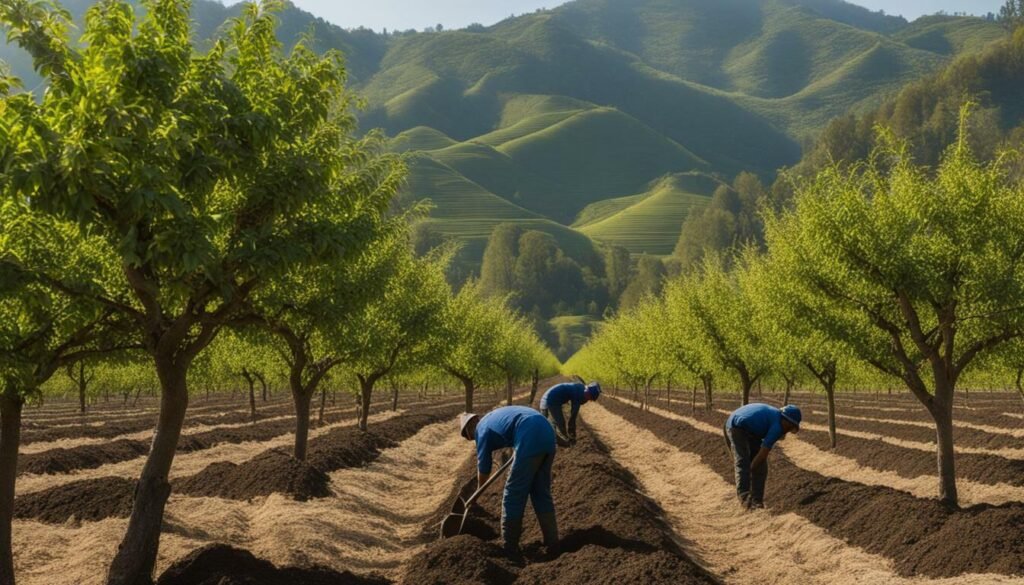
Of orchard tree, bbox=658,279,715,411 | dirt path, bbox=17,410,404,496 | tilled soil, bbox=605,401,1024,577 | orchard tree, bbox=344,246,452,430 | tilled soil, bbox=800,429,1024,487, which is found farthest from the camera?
orchard tree, bbox=658,279,715,411

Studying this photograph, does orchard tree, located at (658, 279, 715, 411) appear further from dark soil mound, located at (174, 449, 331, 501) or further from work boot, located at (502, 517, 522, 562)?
work boot, located at (502, 517, 522, 562)

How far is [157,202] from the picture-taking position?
661 cm

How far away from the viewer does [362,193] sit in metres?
9.98

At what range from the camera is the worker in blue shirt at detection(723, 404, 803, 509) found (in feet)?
46.0

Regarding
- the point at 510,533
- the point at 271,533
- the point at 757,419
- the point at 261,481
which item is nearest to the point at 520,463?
the point at 510,533

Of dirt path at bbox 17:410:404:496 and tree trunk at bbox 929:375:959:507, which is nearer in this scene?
tree trunk at bbox 929:375:959:507

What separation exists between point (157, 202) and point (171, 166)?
2.26ft

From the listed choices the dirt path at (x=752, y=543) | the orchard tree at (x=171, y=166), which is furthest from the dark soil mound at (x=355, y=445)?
the orchard tree at (x=171, y=166)

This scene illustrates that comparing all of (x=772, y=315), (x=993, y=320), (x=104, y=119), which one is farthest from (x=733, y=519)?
(x=104, y=119)

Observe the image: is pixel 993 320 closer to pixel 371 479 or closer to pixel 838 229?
pixel 838 229

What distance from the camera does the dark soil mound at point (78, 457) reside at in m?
19.3

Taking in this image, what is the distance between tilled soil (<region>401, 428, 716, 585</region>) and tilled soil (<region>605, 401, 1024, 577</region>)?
8.27 feet

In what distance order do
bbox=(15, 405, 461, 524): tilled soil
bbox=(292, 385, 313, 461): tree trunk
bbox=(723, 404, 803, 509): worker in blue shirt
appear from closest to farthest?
1. bbox=(15, 405, 461, 524): tilled soil
2. bbox=(723, 404, 803, 509): worker in blue shirt
3. bbox=(292, 385, 313, 461): tree trunk


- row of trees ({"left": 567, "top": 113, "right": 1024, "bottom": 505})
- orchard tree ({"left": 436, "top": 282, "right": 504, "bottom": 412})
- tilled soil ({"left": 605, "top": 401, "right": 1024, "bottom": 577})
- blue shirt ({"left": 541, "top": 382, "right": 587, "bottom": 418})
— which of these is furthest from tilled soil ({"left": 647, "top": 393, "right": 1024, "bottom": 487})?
Result: orchard tree ({"left": 436, "top": 282, "right": 504, "bottom": 412})
